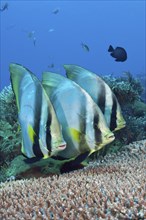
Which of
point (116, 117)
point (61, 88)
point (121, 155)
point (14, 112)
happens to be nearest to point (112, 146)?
point (121, 155)

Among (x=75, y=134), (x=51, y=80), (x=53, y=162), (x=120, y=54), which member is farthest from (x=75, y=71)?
(x=120, y=54)

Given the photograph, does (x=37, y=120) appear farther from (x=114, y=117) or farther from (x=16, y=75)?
(x=114, y=117)

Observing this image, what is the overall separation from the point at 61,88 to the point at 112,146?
9.98 ft

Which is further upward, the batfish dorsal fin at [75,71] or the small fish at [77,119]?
the batfish dorsal fin at [75,71]

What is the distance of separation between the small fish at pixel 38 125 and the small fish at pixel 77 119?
0.27 meters

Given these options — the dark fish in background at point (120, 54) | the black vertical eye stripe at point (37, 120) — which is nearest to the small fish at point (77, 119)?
the black vertical eye stripe at point (37, 120)

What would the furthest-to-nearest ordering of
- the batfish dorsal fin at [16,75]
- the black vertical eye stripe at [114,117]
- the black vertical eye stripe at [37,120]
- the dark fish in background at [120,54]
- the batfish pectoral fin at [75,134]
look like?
the dark fish in background at [120,54] < the black vertical eye stripe at [114,117] < the batfish pectoral fin at [75,134] < the batfish dorsal fin at [16,75] < the black vertical eye stripe at [37,120]

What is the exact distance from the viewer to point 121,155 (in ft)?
17.4

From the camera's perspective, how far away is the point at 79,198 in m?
2.99

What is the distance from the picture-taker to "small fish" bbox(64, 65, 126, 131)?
3.31 metres

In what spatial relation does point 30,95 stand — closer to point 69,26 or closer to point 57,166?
point 57,166

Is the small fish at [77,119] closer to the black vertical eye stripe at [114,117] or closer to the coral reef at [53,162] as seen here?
the black vertical eye stripe at [114,117]

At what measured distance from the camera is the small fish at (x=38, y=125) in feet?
8.79

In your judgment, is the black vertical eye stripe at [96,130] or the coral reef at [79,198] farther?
the black vertical eye stripe at [96,130]
